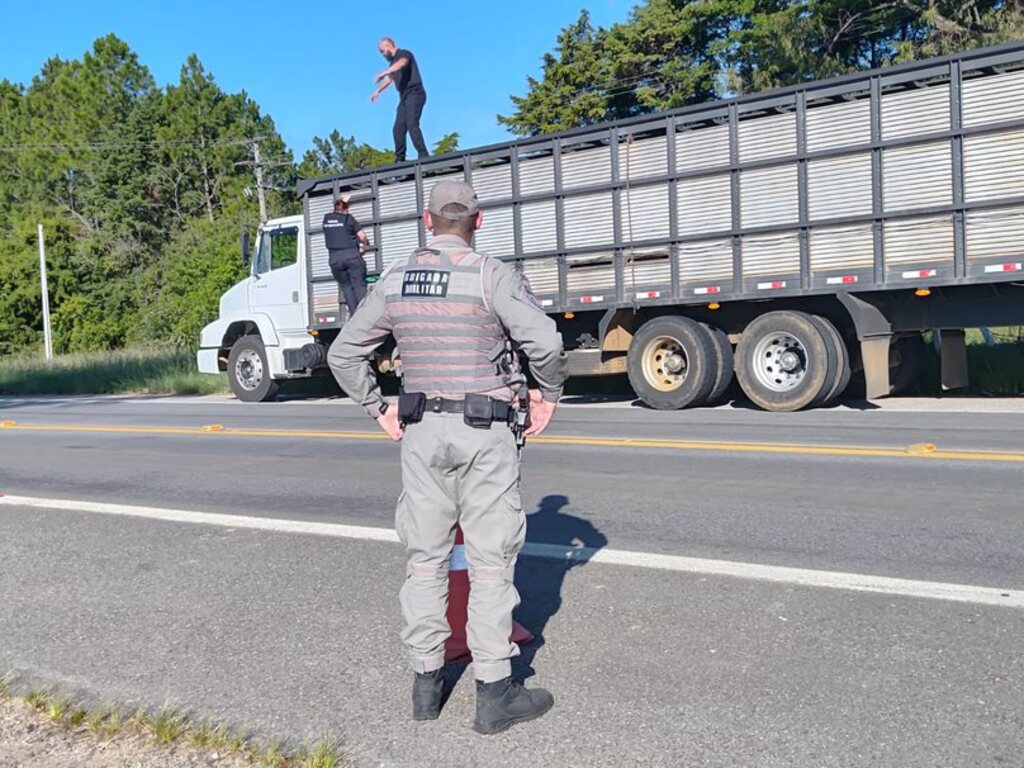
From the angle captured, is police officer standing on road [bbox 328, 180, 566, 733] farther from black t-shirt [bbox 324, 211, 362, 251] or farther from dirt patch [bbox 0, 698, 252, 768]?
black t-shirt [bbox 324, 211, 362, 251]

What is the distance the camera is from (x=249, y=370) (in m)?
17.1

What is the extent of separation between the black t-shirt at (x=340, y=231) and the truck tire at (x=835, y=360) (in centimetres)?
633

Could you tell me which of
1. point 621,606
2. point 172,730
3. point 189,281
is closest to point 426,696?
point 172,730

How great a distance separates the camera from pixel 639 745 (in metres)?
3.22

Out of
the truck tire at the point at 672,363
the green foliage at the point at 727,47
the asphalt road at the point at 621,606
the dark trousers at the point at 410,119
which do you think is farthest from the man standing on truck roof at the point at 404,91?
the green foliage at the point at 727,47

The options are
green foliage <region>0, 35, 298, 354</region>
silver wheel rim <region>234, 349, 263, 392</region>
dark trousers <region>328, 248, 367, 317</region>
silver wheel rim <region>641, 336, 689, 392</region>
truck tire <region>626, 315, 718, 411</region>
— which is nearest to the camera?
truck tire <region>626, 315, 718, 411</region>

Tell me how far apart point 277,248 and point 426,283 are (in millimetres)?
13387

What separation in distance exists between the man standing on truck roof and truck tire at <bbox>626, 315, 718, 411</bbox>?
4337 millimetres

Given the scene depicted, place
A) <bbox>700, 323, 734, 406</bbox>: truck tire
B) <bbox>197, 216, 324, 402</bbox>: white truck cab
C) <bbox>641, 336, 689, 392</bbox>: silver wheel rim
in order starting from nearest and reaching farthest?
<bbox>700, 323, 734, 406</bbox>: truck tire < <bbox>641, 336, 689, 392</bbox>: silver wheel rim < <bbox>197, 216, 324, 402</bbox>: white truck cab

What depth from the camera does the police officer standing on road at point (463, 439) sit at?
11.1 ft

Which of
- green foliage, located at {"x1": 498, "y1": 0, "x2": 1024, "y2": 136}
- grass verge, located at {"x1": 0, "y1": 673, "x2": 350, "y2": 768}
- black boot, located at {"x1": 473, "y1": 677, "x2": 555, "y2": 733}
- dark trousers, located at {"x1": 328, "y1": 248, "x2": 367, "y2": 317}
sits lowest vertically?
grass verge, located at {"x1": 0, "y1": 673, "x2": 350, "y2": 768}

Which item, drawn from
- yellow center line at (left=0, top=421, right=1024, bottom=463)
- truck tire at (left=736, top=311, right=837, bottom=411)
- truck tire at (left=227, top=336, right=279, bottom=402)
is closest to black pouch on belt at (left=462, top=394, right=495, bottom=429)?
yellow center line at (left=0, top=421, right=1024, bottom=463)

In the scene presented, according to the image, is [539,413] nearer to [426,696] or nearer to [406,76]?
[426,696]

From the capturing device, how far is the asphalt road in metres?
3.34
